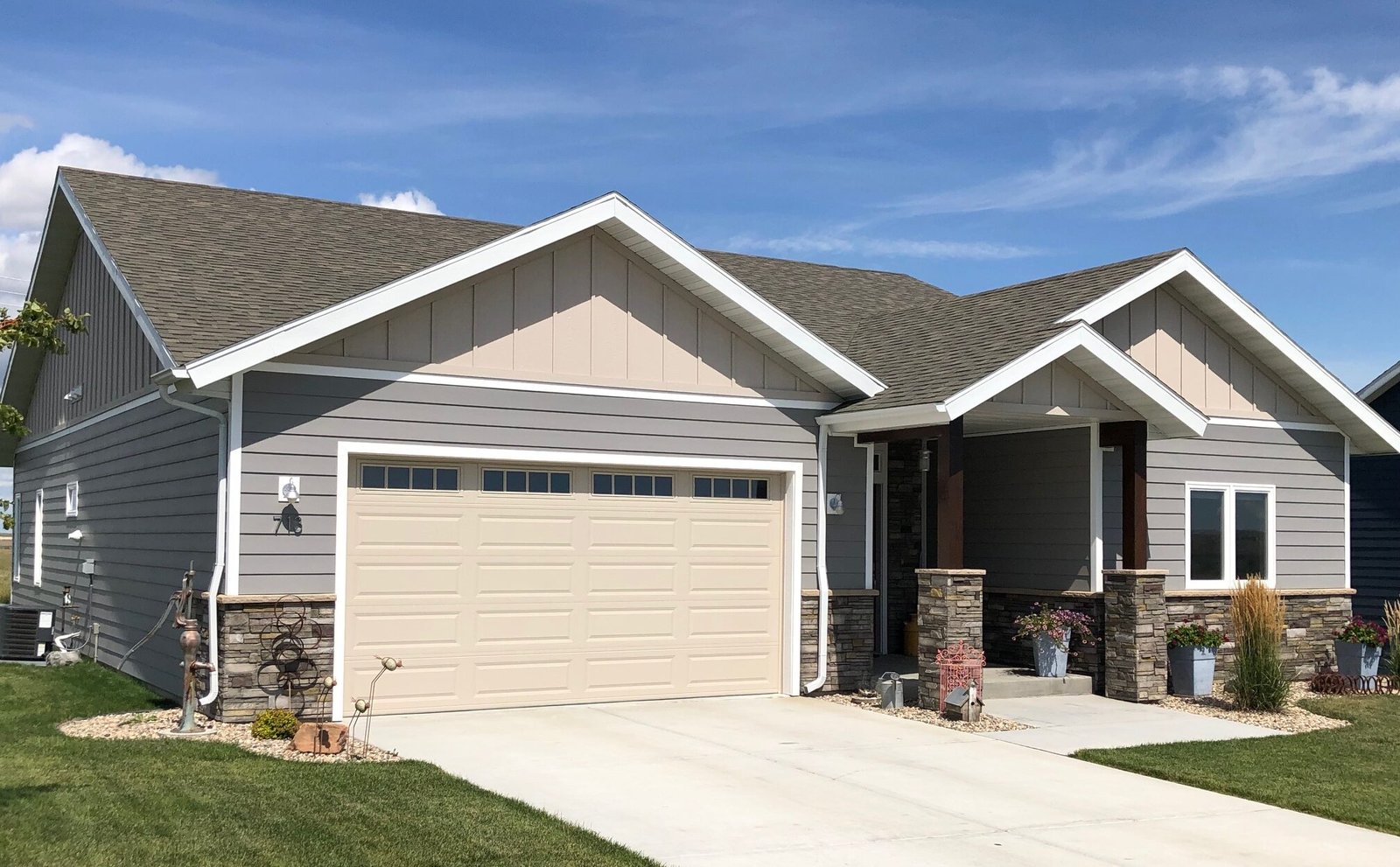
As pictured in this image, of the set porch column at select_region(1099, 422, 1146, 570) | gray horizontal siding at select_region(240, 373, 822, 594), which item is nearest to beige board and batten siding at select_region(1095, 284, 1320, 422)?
porch column at select_region(1099, 422, 1146, 570)

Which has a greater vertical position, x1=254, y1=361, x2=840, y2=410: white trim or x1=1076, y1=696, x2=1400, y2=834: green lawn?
x1=254, y1=361, x2=840, y2=410: white trim

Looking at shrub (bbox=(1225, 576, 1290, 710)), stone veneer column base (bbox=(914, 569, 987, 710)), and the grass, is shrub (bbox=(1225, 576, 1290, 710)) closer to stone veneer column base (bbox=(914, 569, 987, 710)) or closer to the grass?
stone veneer column base (bbox=(914, 569, 987, 710))

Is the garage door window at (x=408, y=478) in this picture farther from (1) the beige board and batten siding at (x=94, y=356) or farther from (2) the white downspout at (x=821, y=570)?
(2) the white downspout at (x=821, y=570)

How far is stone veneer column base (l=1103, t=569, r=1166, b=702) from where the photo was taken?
44.8ft

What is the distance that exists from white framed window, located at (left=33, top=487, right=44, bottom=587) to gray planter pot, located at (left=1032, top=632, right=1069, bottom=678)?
1381cm

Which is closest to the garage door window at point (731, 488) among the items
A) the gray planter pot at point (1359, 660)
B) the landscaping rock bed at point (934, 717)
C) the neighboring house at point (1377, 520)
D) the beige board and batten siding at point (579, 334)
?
the beige board and batten siding at point (579, 334)

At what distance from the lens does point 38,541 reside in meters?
19.3

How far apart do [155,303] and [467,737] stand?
15.5 ft

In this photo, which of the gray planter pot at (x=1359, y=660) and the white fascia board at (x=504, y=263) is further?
the gray planter pot at (x=1359, y=660)

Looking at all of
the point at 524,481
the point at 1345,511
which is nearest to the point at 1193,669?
the point at 1345,511

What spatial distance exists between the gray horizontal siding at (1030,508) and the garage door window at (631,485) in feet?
15.2

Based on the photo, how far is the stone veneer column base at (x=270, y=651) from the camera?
10.8 metres

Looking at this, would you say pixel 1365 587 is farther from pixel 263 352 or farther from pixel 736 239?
pixel 736 239

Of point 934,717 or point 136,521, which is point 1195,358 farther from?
point 136,521
